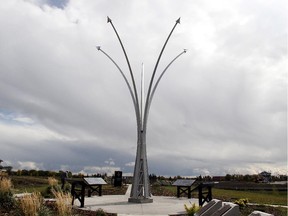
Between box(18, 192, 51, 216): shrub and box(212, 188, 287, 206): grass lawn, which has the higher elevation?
box(212, 188, 287, 206): grass lawn

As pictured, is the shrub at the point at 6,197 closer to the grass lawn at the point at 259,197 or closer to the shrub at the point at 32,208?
the shrub at the point at 32,208

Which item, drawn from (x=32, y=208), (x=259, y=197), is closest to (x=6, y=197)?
(x=32, y=208)

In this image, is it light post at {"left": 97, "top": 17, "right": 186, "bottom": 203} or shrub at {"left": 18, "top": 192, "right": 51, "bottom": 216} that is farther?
light post at {"left": 97, "top": 17, "right": 186, "bottom": 203}

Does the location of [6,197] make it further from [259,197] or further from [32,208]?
[259,197]

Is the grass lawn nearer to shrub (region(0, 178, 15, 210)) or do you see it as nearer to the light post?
the light post

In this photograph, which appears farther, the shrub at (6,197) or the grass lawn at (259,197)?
the grass lawn at (259,197)

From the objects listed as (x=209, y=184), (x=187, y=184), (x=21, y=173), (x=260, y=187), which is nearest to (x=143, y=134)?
(x=187, y=184)

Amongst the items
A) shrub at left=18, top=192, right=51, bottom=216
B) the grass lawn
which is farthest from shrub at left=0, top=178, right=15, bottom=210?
the grass lawn

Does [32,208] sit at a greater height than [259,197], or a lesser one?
lesser

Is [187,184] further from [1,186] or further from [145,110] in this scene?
[1,186]

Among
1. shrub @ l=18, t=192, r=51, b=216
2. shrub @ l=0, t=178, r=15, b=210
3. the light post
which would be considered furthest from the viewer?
the light post

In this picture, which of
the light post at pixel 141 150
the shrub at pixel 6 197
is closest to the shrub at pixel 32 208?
the shrub at pixel 6 197

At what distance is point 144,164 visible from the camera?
56.2 ft

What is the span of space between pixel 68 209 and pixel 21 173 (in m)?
31.5
